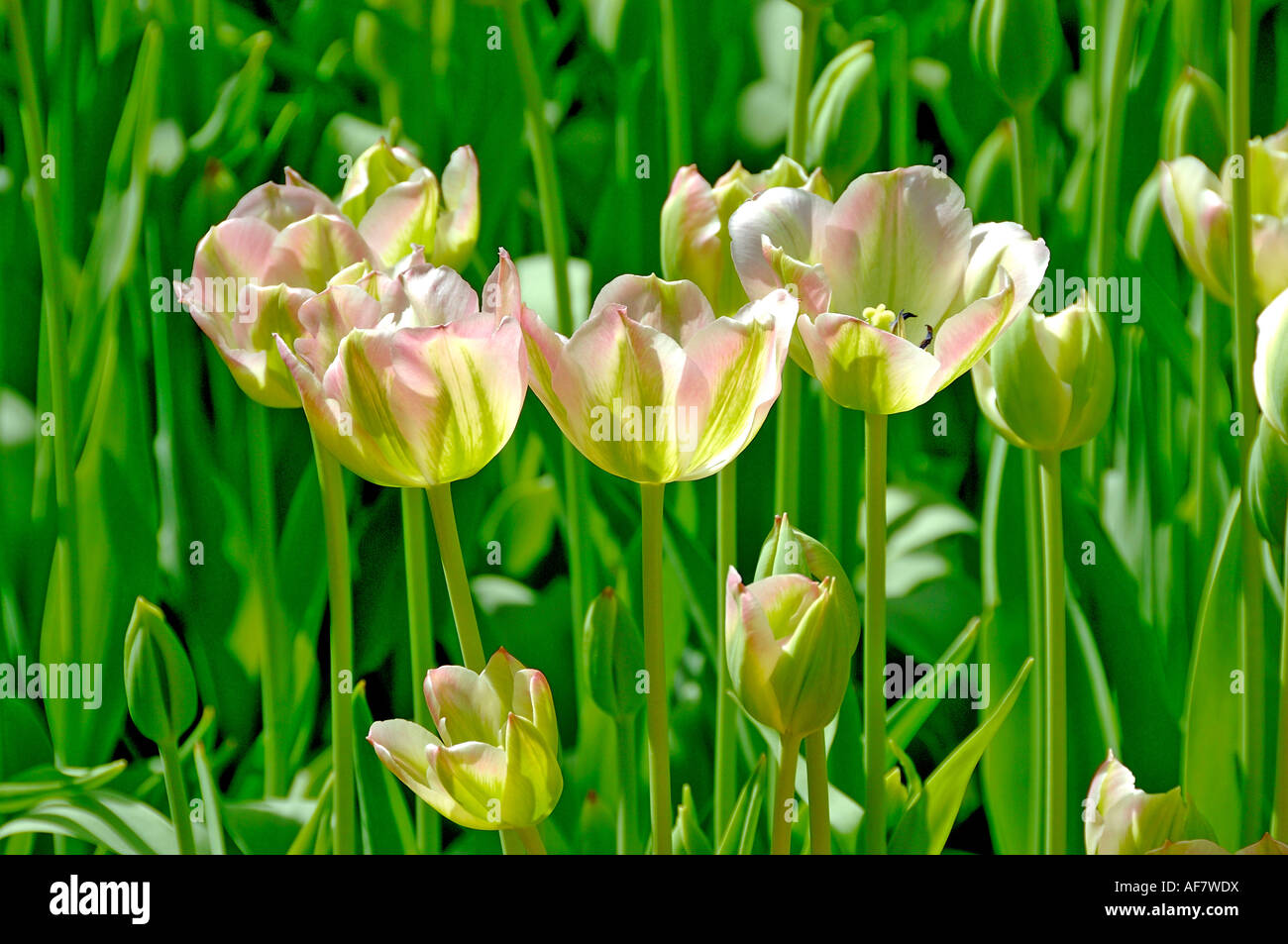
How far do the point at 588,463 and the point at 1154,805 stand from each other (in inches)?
10.1

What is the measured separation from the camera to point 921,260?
347mm

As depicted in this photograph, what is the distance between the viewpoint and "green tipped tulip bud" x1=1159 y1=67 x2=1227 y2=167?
461 millimetres

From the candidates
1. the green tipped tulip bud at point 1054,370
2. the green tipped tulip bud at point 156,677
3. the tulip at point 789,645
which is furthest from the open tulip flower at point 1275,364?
the green tipped tulip bud at point 156,677

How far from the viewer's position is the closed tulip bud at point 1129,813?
0.38 meters

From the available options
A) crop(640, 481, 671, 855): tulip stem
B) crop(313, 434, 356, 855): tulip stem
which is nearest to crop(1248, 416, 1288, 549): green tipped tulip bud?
crop(640, 481, 671, 855): tulip stem

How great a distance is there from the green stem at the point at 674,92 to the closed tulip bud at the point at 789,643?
10.7 inches

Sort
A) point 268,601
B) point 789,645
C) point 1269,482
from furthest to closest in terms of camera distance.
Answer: point 268,601 → point 1269,482 → point 789,645

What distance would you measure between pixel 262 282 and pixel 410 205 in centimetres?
6

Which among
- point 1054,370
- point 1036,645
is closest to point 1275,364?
point 1054,370

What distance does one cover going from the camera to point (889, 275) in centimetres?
35

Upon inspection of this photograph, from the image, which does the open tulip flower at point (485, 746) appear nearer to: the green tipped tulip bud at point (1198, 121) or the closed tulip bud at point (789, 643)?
the closed tulip bud at point (789, 643)

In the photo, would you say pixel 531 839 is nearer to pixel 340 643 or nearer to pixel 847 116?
pixel 340 643
